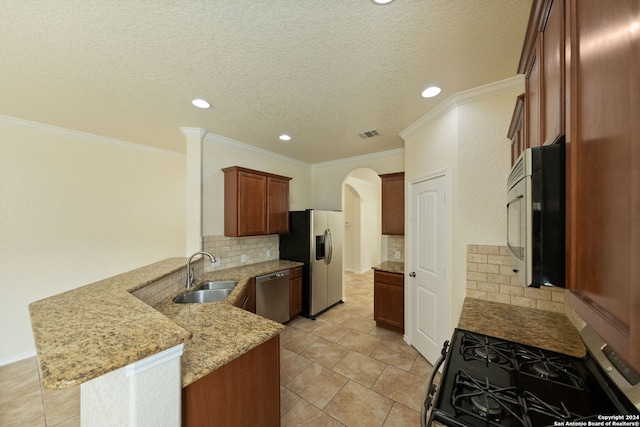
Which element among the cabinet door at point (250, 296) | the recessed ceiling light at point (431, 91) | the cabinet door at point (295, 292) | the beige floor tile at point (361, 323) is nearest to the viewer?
the recessed ceiling light at point (431, 91)

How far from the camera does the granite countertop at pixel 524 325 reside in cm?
130

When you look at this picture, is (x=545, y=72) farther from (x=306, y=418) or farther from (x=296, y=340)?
(x=296, y=340)

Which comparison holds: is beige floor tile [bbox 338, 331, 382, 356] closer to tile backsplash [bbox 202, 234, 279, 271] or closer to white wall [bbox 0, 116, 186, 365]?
tile backsplash [bbox 202, 234, 279, 271]

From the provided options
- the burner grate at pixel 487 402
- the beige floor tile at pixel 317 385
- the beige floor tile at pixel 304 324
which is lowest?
the beige floor tile at pixel 304 324

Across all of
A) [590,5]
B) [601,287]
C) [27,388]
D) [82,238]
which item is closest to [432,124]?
[590,5]

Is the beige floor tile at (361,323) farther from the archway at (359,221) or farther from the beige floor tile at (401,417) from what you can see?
the archway at (359,221)

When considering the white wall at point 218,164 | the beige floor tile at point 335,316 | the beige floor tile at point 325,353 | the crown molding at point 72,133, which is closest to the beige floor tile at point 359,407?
the beige floor tile at point 325,353

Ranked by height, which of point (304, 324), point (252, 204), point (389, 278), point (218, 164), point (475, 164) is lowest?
point (304, 324)

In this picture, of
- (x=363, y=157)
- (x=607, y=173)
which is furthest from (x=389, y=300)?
(x=607, y=173)

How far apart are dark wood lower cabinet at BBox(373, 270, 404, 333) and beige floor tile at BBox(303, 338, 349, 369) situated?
76cm

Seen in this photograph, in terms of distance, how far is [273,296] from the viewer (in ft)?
10.3

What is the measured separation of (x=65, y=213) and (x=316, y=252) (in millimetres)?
3330

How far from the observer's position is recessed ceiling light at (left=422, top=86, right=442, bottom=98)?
199 cm

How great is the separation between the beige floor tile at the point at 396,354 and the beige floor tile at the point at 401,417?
1.75 feet
